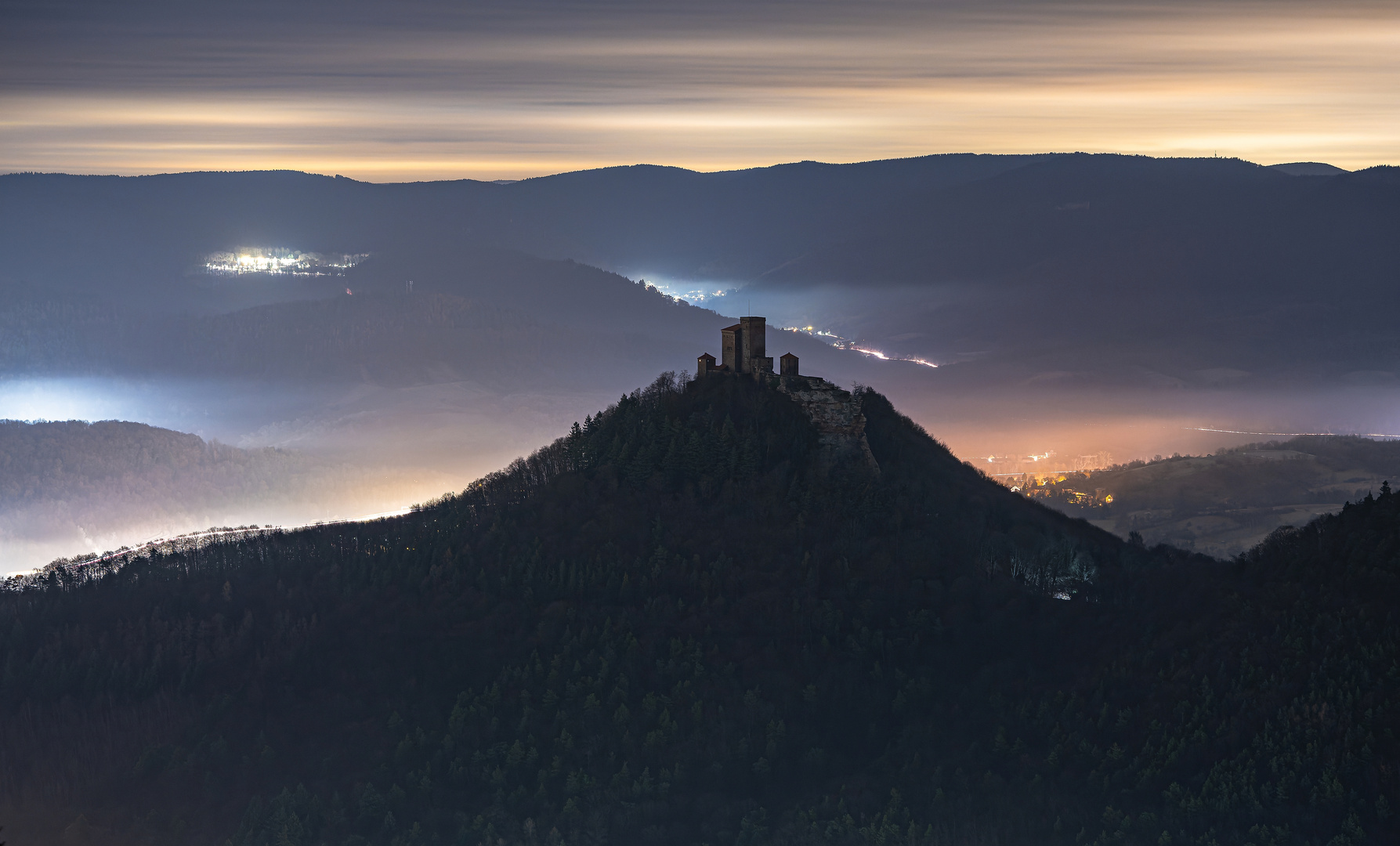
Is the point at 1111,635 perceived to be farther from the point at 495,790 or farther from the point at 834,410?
the point at 495,790

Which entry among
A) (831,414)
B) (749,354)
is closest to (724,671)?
(831,414)

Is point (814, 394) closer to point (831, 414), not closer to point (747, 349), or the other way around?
point (831, 414)

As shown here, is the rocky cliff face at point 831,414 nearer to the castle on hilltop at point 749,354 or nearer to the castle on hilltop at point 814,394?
the castle on hilltop at point 814,394

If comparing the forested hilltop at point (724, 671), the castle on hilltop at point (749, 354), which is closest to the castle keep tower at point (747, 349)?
the castle on hilltop at point (749, 354)

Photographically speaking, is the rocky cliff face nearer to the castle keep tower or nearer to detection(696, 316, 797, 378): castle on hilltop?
detection(696, 316, 797, 378): castle on hilltop

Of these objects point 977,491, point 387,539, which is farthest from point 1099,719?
point 387,539

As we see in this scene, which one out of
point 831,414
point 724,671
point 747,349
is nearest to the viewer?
point 724,671
